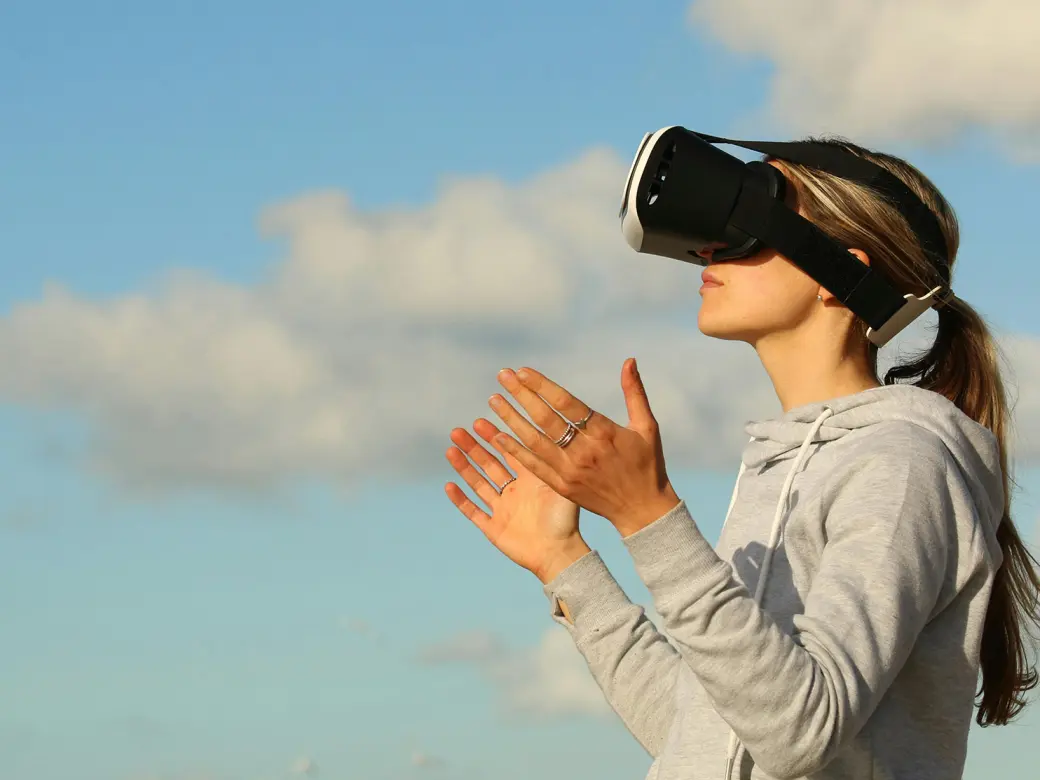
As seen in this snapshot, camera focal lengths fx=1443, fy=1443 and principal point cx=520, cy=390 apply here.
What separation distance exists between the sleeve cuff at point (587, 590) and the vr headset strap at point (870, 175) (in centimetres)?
145

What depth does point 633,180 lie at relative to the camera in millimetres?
4203

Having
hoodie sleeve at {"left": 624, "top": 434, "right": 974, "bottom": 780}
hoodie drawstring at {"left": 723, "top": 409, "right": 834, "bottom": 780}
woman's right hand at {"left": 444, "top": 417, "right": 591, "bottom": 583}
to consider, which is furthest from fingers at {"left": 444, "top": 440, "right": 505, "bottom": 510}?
hoodie sleeve at {"left": 624, "top": 434, "right": 974, "bottom": 780}

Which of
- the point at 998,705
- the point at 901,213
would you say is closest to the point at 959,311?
the point at 901,213

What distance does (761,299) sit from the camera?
3.99 metres

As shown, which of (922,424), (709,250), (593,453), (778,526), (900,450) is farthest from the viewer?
(709,250)

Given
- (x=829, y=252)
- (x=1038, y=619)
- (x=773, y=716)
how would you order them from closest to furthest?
(x=773, y=716) → (x=829, y=252) → (x=1038, y=619)

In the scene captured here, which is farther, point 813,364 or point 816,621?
point 813,364

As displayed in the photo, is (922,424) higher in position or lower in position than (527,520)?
lower

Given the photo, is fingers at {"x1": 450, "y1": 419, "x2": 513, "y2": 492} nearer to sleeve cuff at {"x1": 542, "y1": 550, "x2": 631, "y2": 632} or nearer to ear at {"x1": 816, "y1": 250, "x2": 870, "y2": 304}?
sleeve cuff at {"x1": 542, "y1": 550, "x2": 631, "y2": 632}

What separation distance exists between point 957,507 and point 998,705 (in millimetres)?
1168

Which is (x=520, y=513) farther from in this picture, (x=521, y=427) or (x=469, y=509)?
(x=521, y=427)

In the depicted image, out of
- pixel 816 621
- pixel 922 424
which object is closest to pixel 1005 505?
pixel 922 424

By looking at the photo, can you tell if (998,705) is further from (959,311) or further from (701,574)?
(701,574)

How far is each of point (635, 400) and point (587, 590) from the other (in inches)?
68.9
